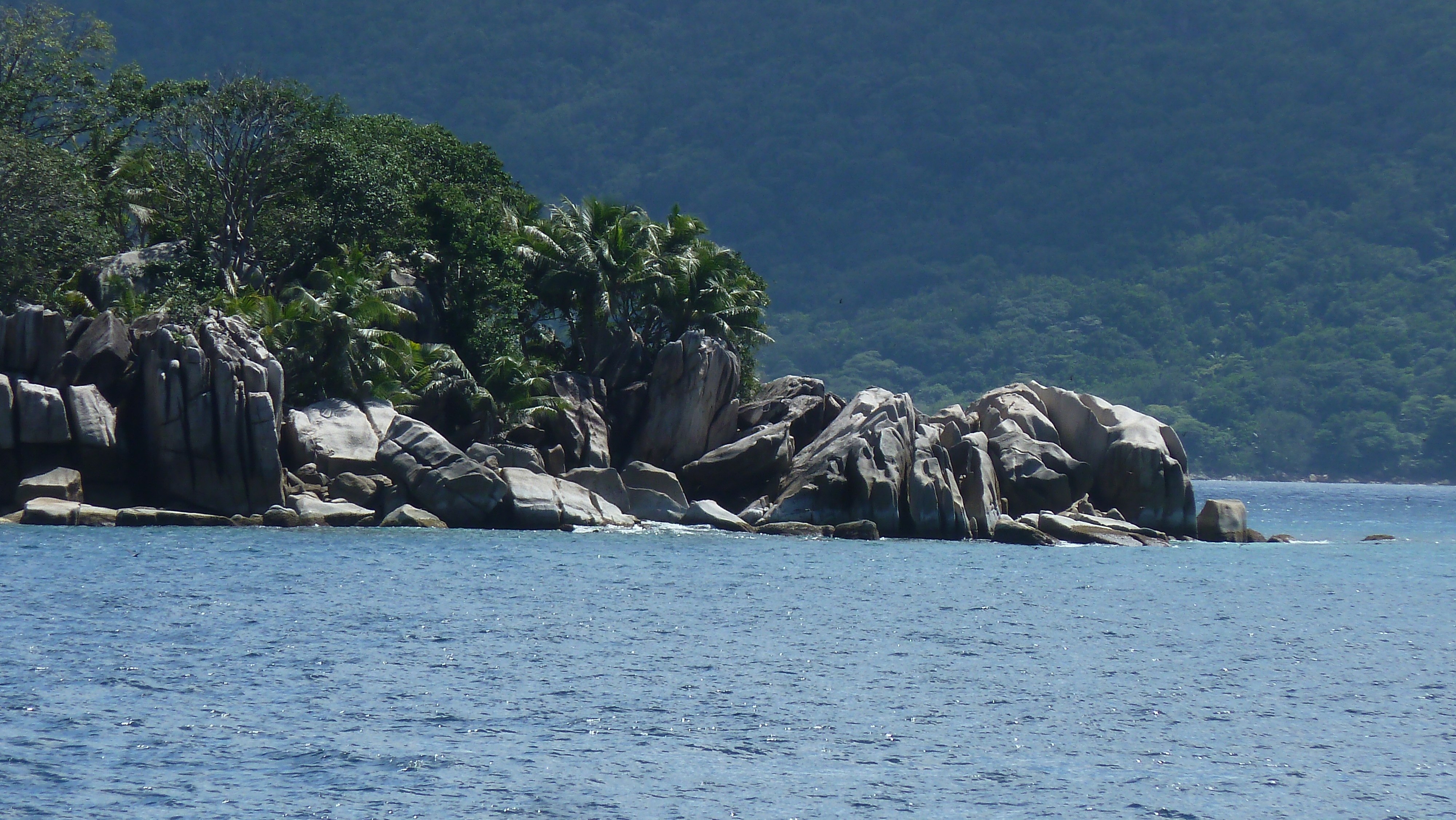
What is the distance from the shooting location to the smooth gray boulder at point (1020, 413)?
57.8 metres

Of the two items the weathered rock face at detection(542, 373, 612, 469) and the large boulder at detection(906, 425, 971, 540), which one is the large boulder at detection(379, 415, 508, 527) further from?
the large boulder at detection(906, 425, 971, 540)

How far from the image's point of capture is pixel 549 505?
153 ft

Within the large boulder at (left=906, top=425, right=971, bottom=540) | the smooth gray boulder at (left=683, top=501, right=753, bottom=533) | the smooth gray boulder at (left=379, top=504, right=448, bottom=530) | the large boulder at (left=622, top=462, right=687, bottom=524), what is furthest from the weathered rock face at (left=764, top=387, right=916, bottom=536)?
the smooth gray boulder at (left=379, top=504, right=448, bottom=530)

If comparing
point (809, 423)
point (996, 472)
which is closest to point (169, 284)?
point (809, 423)

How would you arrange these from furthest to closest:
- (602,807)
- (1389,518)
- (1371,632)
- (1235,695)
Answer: (1389,518)
(1371,632)
(1235,695)
(602,807)

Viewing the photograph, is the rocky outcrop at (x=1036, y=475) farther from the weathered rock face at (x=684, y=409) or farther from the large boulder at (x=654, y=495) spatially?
the large boulder at (x=654, y=495)

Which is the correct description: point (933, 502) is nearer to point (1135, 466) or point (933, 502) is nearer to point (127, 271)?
point (1135, 466)

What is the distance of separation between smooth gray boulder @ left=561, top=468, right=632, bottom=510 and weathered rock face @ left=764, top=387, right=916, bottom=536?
18.5ft

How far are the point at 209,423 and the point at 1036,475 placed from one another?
30854 mm

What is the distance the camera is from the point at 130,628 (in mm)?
24453

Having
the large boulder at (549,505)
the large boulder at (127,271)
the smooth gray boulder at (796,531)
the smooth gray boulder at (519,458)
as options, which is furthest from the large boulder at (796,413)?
the large boulder at (127,271)

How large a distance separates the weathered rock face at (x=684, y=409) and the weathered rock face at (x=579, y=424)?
1.88m

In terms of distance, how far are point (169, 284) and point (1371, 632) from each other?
4039cm

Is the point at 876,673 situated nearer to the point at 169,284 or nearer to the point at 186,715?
the point at 186,715
